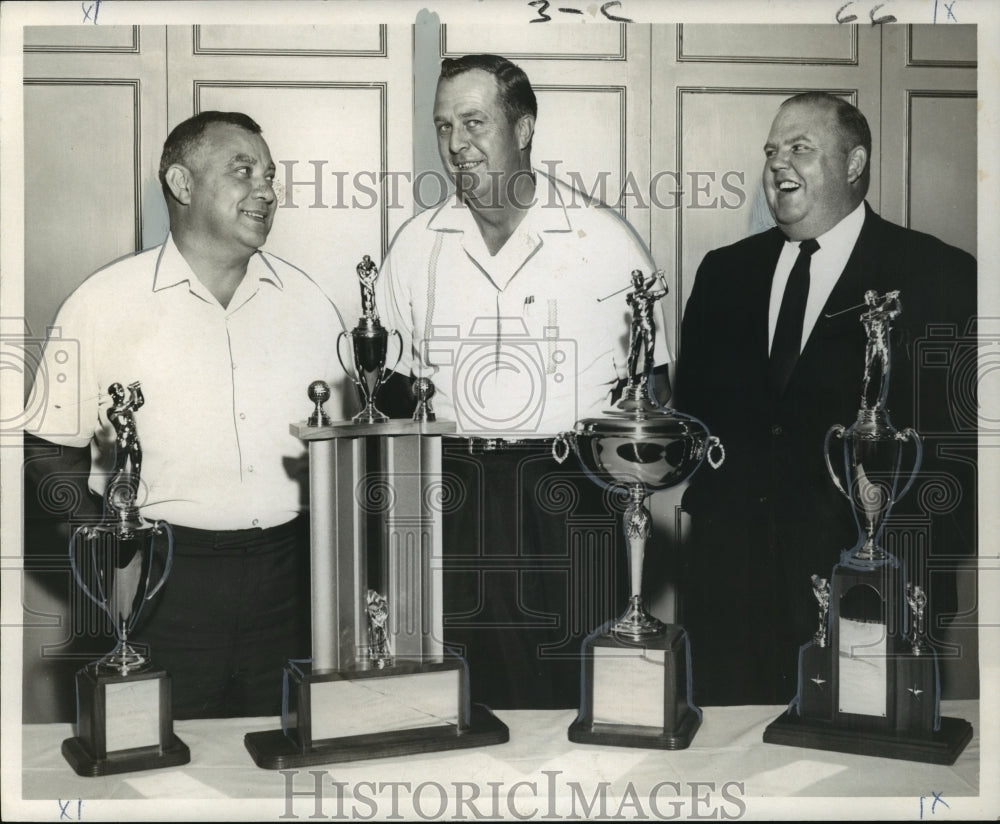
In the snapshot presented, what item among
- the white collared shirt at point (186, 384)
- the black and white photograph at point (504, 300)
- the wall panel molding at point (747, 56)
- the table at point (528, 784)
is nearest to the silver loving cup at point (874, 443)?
the black and white photograph at point (504, 300)

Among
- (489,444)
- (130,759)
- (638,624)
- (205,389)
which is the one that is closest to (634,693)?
(638,624)

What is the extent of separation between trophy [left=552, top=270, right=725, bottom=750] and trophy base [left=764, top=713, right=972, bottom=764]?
0.22m

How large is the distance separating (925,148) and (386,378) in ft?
4.78

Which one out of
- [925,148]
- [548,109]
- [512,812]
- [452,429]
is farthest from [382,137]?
[512,812]

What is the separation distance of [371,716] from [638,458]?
0.78 meters

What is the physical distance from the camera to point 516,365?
8.35ft

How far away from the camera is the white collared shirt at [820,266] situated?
2537mm

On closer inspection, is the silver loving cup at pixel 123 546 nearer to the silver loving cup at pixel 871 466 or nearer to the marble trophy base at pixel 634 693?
the marble trophy base at pixel 634 693

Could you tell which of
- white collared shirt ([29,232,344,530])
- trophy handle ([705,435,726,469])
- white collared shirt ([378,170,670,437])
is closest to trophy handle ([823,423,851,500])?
trophy handle ([705,435,726,469])

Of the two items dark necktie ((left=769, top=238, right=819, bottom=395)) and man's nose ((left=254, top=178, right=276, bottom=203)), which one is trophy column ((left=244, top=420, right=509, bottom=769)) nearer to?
man's nose ((left=254, top=178, right=276, bottom=203))

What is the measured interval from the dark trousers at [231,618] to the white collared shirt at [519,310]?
1.79 ft

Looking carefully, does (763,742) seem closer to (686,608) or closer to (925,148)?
(686,608)

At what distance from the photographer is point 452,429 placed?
2221 mm

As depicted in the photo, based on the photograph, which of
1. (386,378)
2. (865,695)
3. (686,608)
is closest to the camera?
(865,695)
